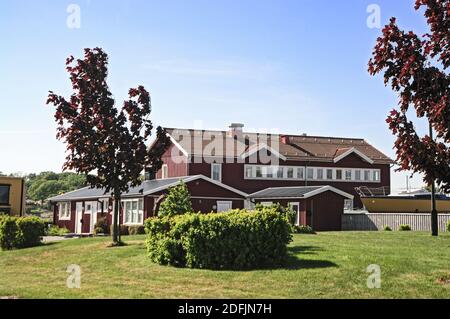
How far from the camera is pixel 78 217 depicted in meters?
48.2

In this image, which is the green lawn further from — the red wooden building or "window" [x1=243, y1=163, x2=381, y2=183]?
"window" [x1=243, y1=163, x2=381, y2=183]

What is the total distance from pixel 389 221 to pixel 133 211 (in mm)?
18059

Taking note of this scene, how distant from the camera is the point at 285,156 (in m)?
51.1

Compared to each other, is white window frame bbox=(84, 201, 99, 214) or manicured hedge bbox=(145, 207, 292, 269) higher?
white window frame bbox=(84, 201, 99, 214)

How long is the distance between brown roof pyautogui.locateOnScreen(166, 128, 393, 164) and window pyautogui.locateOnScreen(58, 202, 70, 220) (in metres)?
11.5

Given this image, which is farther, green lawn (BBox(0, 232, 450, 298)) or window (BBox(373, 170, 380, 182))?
window (BBox(373, 170, 380, 182))

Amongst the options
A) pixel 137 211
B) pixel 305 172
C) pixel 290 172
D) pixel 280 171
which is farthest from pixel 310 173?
pixel 137 211

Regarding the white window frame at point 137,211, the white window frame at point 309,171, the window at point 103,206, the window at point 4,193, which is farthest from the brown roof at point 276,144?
the window at point 4,193

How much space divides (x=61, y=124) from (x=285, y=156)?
1176 inches

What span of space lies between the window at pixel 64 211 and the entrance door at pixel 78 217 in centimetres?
219

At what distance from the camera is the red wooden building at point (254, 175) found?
136 ft

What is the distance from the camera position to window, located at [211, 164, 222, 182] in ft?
157

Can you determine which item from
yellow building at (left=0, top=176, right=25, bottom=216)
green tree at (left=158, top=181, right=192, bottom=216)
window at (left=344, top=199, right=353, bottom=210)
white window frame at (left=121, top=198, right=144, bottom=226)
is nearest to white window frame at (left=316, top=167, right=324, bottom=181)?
window at (left=344, top=199, right=353, bottom=210)
